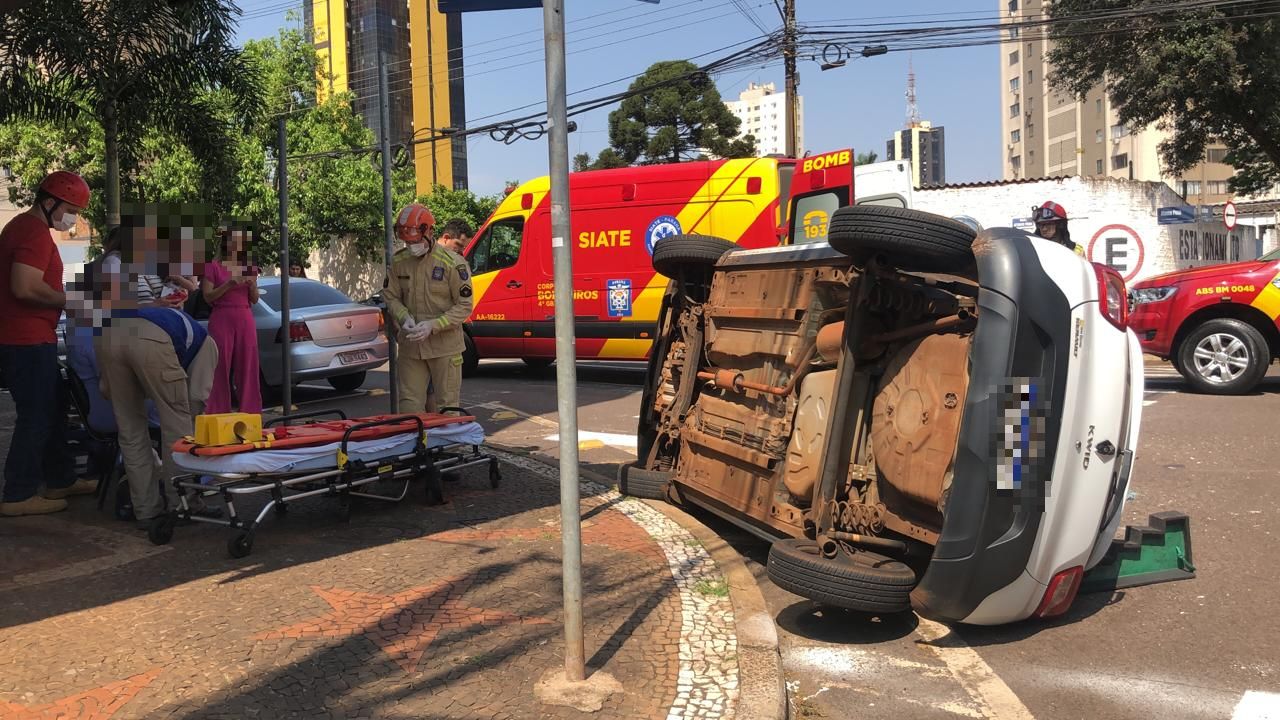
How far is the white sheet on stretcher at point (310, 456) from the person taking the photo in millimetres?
4453

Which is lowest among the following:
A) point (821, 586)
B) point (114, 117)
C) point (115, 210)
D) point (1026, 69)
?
point (821, 586)

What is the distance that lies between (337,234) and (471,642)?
28028mm

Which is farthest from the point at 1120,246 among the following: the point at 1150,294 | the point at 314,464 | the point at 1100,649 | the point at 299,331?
Result: the point at 314,464

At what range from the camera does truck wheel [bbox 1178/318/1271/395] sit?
9.76 m

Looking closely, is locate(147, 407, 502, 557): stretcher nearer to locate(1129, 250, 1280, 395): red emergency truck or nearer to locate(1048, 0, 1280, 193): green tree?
locate(1129, 250, 1280, 395): red emergency truck

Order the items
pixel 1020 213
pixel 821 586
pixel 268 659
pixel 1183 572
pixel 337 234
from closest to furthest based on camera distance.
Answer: pixel 268 659
pixel 821 586
pixel 1183 572
pixel 1020 213
pixel 337 234

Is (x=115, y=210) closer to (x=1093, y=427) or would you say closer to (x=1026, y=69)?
(x=1093, y=427)

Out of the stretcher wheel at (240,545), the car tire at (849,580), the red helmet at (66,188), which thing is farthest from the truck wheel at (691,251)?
the red helmet at (66,188)

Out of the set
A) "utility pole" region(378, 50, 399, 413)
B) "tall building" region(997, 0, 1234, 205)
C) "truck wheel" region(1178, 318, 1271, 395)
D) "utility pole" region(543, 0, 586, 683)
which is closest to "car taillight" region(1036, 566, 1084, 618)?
"utility pole" region(543, 0, 586, 683)

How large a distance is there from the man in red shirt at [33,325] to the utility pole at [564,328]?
333 cm

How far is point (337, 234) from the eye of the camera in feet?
97.1

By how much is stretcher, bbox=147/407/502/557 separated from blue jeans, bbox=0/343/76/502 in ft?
2.85

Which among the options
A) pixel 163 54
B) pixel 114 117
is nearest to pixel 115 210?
pixel 114 117

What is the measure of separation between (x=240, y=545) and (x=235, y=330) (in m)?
2.17
